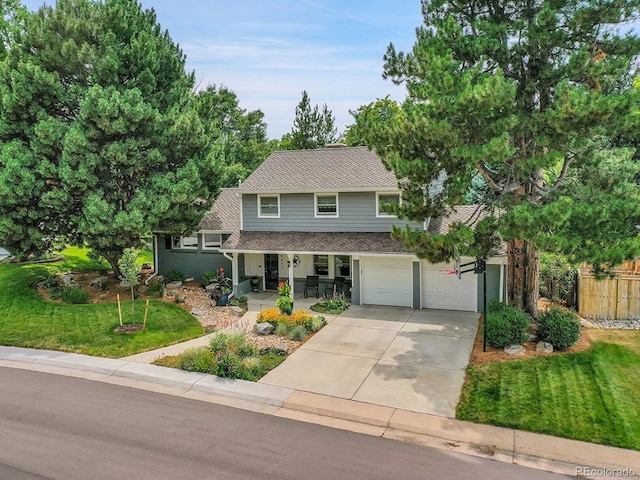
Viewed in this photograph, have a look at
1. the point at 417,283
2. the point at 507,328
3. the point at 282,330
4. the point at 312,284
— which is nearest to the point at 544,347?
the point at 507,328

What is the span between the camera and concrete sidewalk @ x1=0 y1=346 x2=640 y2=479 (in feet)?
23.1

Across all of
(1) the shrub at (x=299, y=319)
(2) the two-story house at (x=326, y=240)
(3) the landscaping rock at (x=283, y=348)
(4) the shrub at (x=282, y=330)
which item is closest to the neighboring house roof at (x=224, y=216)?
(2) the two-story house at (x=326, y=240)

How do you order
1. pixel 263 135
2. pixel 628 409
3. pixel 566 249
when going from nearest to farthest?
pixel 628 409 → pixel 566 249 → pixel 263 135

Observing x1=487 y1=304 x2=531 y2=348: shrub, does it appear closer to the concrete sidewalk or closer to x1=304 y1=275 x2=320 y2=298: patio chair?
the concrete sidewalk

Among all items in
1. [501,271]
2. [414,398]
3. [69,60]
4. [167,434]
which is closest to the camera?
[167,434]

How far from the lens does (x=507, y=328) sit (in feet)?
37.2

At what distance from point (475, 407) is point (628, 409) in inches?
113

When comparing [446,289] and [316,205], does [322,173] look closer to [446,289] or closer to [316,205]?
[316,205]

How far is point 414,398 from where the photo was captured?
9.22 m

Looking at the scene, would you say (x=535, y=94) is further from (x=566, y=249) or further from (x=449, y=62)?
(x=566, y=249)

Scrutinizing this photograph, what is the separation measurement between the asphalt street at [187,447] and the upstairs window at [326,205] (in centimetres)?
1033

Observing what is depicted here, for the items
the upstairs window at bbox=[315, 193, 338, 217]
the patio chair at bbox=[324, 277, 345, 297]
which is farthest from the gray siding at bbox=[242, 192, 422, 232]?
the patio chair at bbox=[324, 277, 345, 297]

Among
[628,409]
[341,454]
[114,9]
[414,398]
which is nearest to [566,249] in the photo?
[628,409]

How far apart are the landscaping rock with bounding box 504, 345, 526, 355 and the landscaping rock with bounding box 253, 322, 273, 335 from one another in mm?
6946
